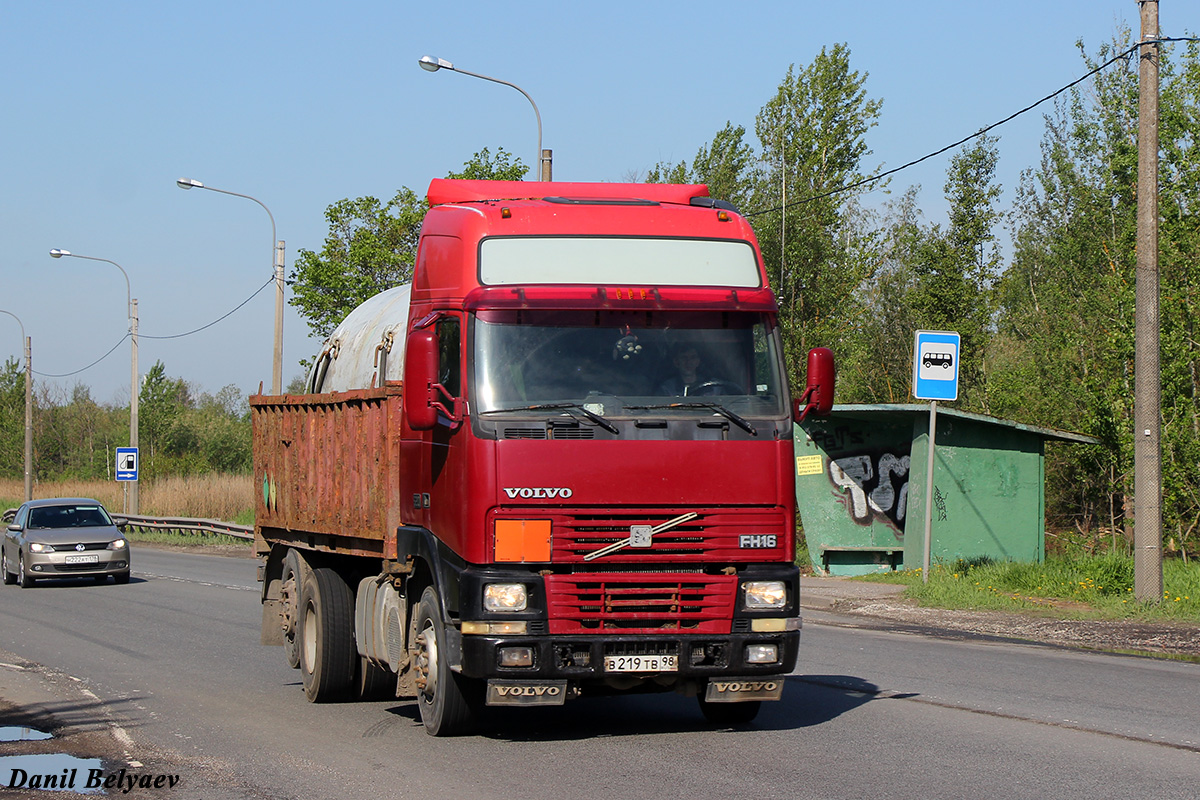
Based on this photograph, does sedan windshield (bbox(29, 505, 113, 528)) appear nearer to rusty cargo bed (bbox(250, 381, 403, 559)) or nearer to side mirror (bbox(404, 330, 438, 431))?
rusty cargo bed (bbox(250, 381, 403, 559))

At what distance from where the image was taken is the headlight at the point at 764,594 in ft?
25.9

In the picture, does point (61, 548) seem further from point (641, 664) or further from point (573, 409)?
point (641, 664)

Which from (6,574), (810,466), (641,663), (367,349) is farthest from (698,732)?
(6,574)

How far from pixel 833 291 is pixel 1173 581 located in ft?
57.7

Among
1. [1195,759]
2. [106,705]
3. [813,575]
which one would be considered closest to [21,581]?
[813,575]

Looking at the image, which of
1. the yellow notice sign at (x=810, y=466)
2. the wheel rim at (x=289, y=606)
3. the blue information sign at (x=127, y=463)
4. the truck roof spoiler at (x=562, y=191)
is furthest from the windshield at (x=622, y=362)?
the blue information sign at (x=127, y=463)

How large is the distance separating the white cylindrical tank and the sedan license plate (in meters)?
3.16

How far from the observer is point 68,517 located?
24703 millimetres

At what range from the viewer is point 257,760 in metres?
7.91

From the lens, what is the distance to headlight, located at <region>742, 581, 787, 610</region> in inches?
311

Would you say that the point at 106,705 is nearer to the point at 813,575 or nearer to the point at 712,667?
the point at 712,667

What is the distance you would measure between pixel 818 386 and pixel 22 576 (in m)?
19.2

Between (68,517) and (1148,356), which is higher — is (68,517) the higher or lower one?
the lower one

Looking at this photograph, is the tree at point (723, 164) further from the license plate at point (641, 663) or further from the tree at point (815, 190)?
the license plate at point (641, 663)
